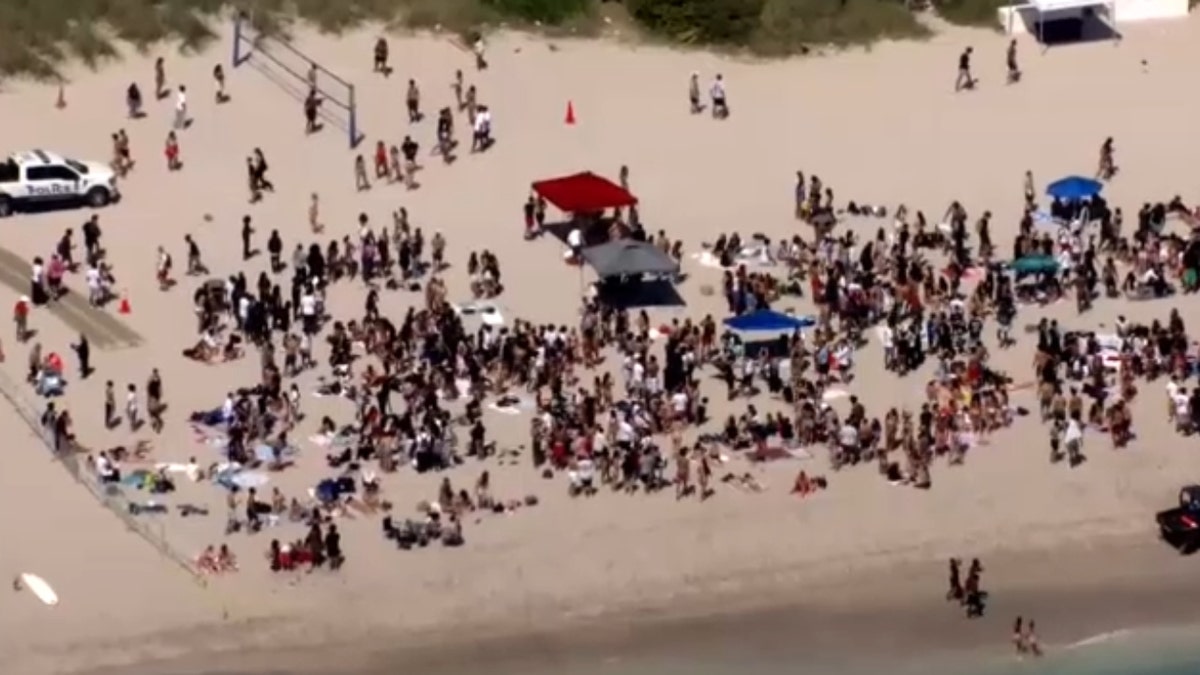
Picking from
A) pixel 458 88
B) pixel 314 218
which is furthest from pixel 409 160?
pixel 458 88

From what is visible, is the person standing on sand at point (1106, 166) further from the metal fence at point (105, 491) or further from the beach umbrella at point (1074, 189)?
the metal fence at point (105, 491)

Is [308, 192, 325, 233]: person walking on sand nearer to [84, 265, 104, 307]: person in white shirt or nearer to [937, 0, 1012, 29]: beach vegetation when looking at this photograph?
[84, 265, 104, 307]: person in white shirt

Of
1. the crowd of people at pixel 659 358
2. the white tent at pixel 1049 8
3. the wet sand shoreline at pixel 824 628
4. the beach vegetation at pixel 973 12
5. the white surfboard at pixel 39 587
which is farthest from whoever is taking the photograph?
the beach vegetation at pixel 973 12

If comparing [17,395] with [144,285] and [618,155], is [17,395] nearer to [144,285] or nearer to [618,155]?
[144,285]

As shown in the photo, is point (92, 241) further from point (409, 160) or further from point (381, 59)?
point (381, 59)

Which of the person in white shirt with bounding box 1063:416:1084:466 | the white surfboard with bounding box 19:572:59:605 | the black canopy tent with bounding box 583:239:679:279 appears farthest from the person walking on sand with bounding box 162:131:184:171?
the person in white shirt with bounding box 1063:416:1084:466

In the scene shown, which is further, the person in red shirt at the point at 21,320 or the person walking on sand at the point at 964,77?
the person walking on sand at the point at 964,77

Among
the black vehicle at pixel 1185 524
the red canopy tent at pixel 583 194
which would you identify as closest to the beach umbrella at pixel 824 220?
the red canopy tent at pixel 583 194
